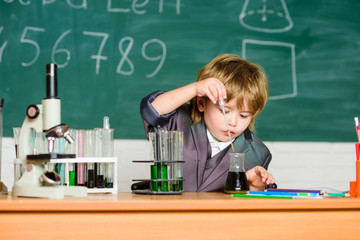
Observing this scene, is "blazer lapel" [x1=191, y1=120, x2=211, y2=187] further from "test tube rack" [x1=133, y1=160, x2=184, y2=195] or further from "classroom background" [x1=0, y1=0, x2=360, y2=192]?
"classroom background" [x1=0, y1=0, x2=360, y2=192]

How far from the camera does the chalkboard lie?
257 cm

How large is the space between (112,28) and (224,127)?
4.00ft

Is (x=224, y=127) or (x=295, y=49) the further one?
(x=295, y=49)

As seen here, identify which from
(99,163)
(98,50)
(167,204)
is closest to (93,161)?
(99,163)

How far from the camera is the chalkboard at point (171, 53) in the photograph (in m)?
2.57

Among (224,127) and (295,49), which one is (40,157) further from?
(295,49)

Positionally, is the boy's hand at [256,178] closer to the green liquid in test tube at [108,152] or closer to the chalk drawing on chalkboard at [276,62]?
the green liquid in test tube at [108,152]

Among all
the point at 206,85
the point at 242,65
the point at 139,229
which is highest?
the point at 242,65

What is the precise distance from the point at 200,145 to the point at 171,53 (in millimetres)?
1078

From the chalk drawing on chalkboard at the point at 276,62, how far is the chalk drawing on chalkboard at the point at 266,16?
0.10 metres

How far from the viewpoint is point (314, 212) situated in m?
1.08

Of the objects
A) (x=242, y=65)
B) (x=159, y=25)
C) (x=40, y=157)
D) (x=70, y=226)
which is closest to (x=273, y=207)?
(x=70, y=226)

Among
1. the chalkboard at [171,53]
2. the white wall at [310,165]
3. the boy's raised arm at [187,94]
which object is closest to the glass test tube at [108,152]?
the boy's raised arm at [187,94]

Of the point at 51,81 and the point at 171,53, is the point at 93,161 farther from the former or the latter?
the point at 171,53
